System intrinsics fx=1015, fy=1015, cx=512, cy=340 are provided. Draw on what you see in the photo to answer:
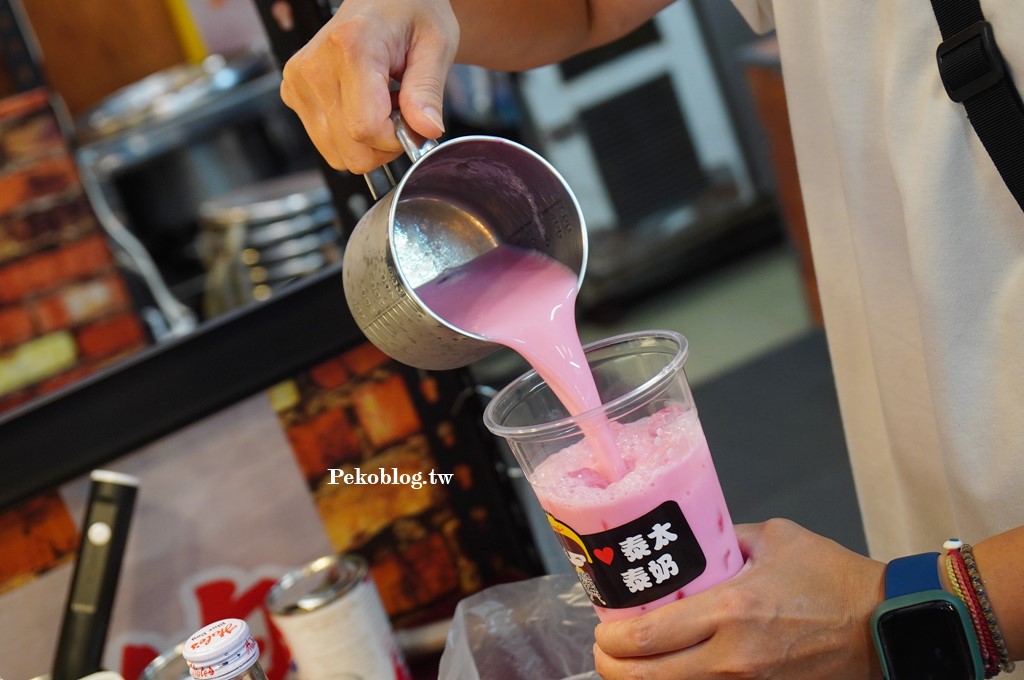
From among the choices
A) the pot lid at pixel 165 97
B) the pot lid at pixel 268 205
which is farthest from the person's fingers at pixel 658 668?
the pot lid at pixel 165 97

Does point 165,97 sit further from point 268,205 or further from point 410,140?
point 410,140

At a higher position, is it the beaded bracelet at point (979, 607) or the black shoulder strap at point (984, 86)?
the black shoulder strap at point (984, 86)

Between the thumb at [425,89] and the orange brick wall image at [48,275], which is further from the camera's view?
the orange brick wall image at [48,275]

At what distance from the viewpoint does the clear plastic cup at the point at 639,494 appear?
32.1 inches

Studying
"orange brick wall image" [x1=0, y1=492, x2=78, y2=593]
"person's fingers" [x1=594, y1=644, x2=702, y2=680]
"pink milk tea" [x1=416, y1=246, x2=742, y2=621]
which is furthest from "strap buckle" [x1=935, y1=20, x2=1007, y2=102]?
"orange brick wall image" [x1=0, y1=492, x2=78, y2=593]

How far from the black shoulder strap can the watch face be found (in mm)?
352

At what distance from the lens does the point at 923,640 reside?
0.84 metres

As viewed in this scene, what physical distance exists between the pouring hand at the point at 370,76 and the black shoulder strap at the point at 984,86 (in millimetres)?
448

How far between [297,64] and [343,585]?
55 centimetres

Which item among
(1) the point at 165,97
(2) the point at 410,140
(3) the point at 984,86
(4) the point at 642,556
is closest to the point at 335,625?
(4) the point at 642,556

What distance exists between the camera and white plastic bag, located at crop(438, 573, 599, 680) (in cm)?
105

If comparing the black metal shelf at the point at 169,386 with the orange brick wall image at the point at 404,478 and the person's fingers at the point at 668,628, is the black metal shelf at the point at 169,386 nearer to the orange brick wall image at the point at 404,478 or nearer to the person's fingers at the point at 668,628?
the orange brick wall image at the point at 404,478

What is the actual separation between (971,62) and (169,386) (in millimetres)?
917

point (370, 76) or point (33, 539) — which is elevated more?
point (370, 76)
